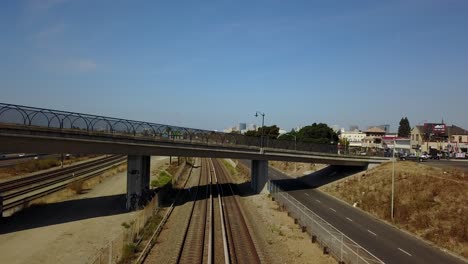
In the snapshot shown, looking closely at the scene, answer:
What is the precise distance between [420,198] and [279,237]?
19.5 m

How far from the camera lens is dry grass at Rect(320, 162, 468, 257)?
108ft

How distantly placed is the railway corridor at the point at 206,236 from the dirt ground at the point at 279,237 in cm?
92

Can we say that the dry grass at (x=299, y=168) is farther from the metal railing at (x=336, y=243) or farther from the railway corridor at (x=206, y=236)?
the metal railing at (x=336, y=243)

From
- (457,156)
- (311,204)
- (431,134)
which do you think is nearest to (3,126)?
(311,204)

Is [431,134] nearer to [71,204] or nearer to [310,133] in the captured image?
[310,133]

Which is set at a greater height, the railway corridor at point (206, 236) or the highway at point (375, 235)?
the railway corridor at point (206, 236)

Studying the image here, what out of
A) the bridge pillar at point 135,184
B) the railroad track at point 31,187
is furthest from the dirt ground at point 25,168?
the bridge pillar at point 135,184

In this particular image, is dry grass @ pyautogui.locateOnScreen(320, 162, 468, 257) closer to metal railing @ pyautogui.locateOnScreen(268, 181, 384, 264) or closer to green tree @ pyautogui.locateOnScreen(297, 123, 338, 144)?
metal railing @ pyautogui.locateOnScreen(268, 181, 384, 264)

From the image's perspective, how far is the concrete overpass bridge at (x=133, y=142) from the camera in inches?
1247

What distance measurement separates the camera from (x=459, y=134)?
133 m

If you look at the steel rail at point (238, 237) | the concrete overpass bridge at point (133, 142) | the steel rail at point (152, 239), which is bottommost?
the steel rail at point (238, 237)

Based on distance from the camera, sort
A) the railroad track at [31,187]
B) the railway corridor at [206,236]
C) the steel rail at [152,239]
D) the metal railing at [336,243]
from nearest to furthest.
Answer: the steel rail at [152,239] → the railway corridor at [206,236] → the metal railing at [336,243] → the railroad track at [31,187]

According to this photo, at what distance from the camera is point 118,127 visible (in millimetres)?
38375

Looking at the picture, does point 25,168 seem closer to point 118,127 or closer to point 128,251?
point 118,127
